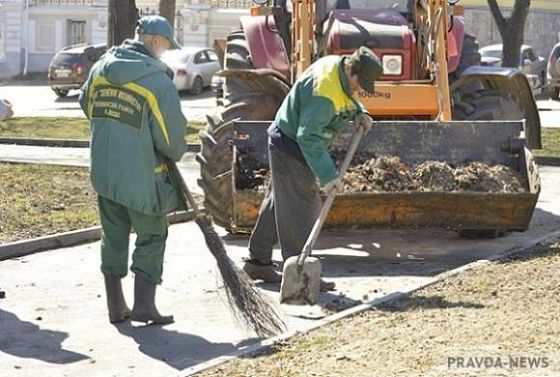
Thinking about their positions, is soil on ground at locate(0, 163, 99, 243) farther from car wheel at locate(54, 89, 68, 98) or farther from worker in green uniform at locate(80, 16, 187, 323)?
car wheel at locate(54, 89, 68, 98)

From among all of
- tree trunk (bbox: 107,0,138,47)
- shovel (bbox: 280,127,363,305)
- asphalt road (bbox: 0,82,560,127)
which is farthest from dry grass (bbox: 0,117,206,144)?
shovel (bbox: 280,127,363,305)

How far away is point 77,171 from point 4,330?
7778 millimetres

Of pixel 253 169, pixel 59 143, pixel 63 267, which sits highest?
pixel 253 169

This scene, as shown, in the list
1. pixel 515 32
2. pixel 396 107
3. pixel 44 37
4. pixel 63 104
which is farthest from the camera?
pixel 44 37

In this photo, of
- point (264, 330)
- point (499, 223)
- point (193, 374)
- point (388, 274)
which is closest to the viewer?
point (193, 374)

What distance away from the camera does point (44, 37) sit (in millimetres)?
49812

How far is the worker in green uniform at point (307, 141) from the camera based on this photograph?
320 inches

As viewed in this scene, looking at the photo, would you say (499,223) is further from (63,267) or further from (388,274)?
(63,267)

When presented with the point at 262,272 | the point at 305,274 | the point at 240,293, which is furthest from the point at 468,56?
the point at 240,293

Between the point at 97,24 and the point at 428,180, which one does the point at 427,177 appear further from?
the point at 97,24

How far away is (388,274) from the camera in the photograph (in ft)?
31.1

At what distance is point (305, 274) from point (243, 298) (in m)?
0.71

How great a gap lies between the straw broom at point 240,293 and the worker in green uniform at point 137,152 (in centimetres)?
23

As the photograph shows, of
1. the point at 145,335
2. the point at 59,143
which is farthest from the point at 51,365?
the point at 59,143
